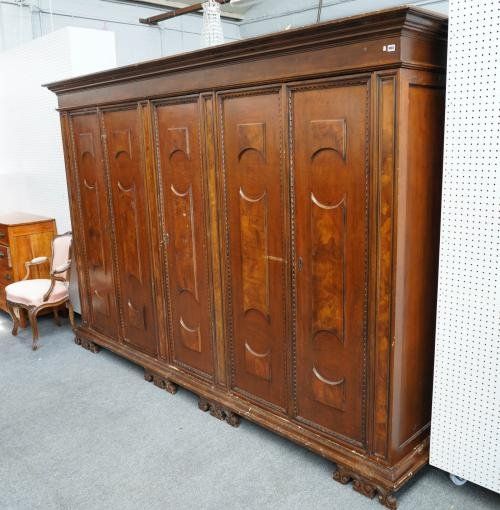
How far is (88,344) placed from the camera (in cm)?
435

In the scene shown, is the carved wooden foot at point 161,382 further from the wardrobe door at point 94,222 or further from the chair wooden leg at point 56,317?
the chair wooden leg at point 56,317

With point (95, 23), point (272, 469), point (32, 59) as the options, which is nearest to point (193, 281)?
point (272, 469)

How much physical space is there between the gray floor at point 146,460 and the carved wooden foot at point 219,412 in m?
0.04

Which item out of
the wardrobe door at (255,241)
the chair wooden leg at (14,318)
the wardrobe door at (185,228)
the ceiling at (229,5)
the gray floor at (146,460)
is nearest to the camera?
the gray floor at (146,460)

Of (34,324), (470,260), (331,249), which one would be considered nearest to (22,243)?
(34,324)

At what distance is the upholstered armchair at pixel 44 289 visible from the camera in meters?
4.40

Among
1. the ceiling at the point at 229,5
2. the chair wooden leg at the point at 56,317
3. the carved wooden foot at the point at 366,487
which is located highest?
the ceiling at the point at 229,5

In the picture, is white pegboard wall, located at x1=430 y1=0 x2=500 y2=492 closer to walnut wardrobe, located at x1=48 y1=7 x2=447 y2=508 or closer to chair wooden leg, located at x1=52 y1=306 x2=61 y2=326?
walnut wardrobe, located at x1=48 y1=7 x2=447 y2=508

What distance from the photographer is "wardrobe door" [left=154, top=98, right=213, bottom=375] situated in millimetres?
3031

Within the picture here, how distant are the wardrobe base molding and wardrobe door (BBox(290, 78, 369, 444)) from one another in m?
0.08

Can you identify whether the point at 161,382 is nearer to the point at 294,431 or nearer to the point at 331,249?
the point at 294,431

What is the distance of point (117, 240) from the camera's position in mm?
3785

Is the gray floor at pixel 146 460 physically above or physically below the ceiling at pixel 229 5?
below

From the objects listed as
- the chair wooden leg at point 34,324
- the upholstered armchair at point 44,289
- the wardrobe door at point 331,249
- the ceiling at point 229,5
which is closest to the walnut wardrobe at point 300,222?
the wardrobe door at point 331,249
